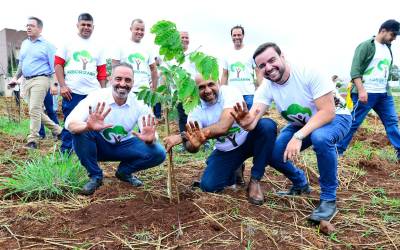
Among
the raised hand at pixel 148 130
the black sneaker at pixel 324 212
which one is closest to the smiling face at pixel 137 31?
the raised hand at pixel 148 130

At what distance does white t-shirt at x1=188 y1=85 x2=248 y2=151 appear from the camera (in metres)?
3.16

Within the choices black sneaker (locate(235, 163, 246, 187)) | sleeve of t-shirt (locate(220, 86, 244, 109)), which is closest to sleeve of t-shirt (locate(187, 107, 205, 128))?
sleeve of t-shirt (locate(220, 86, 244, 109))

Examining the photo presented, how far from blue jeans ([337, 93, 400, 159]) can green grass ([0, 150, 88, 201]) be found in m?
3.18

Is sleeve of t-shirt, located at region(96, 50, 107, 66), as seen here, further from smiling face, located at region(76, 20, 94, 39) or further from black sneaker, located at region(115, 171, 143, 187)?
black sneaker, located at region(115, 171, 143, 187)

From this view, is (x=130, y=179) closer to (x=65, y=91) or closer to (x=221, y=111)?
(x=221, y=111)

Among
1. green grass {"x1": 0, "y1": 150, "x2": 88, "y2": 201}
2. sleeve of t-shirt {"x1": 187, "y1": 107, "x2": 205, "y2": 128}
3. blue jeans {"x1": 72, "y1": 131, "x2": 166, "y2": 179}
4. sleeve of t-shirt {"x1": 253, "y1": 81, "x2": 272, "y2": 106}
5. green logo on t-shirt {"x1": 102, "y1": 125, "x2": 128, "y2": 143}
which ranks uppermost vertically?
sleeve of t-shirt {"x1": 253, "y1": 81, "x2": 272, "y2": 106}

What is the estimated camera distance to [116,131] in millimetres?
3486

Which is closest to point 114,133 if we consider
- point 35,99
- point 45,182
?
point 45,182

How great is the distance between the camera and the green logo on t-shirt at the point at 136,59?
499 cm

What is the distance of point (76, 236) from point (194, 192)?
110 centimetres

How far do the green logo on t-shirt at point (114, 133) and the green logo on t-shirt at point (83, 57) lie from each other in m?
1.49

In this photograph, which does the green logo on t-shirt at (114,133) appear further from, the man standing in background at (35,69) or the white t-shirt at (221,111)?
the man standing in background at (35,69)

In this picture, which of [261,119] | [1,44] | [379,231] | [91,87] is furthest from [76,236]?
[1,44]

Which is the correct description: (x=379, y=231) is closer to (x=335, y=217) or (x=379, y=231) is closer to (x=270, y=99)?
(x=335, y=217)
